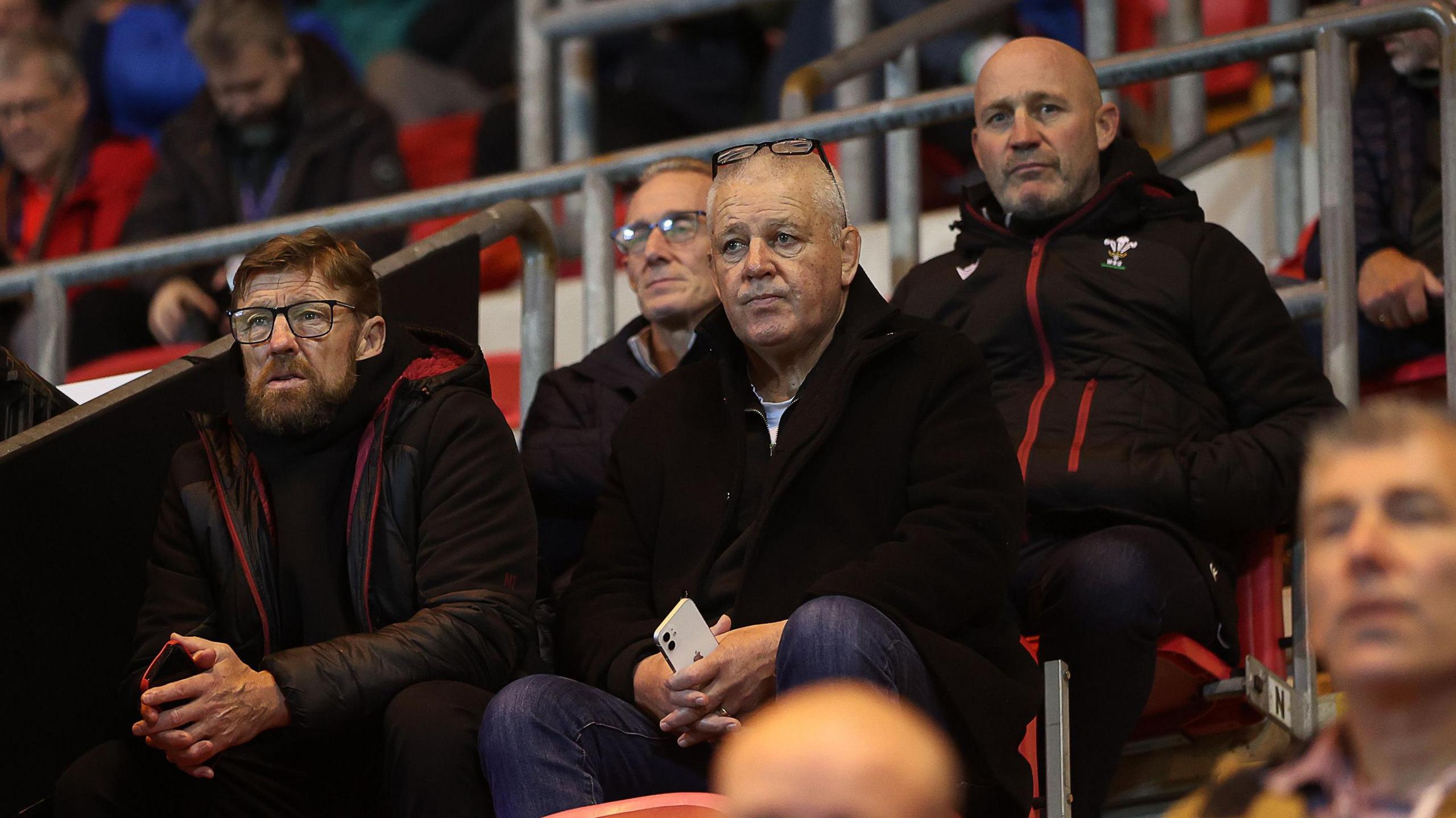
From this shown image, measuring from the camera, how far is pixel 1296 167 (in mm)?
5164

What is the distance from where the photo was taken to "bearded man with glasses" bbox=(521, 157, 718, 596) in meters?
3.77

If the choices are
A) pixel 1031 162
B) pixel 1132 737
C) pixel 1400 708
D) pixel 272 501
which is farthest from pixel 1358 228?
pixel 1400 708

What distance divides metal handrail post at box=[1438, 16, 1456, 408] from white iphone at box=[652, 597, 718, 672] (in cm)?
149

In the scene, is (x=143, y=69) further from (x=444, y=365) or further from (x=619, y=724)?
(x=619, y=724)

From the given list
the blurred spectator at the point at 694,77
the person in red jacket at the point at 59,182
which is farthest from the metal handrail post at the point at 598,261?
the blurred spectator at the point at 694,77

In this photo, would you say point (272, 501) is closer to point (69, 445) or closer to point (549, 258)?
point (69, 445)

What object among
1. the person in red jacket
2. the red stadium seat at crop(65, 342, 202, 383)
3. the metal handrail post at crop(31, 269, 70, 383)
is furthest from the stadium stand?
the person in red jacket

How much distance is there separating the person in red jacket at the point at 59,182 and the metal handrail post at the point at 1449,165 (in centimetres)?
366

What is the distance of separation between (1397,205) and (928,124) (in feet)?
3.16

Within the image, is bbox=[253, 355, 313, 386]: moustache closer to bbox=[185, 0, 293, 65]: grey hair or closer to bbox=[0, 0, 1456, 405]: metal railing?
bbox=[0, 0, 1456, 405]: metal railing

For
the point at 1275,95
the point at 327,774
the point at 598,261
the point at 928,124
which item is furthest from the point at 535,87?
the point at 327,774

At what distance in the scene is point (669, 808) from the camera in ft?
8.27

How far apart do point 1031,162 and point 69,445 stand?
177 centimetres

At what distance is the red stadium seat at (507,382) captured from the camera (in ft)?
17.3
